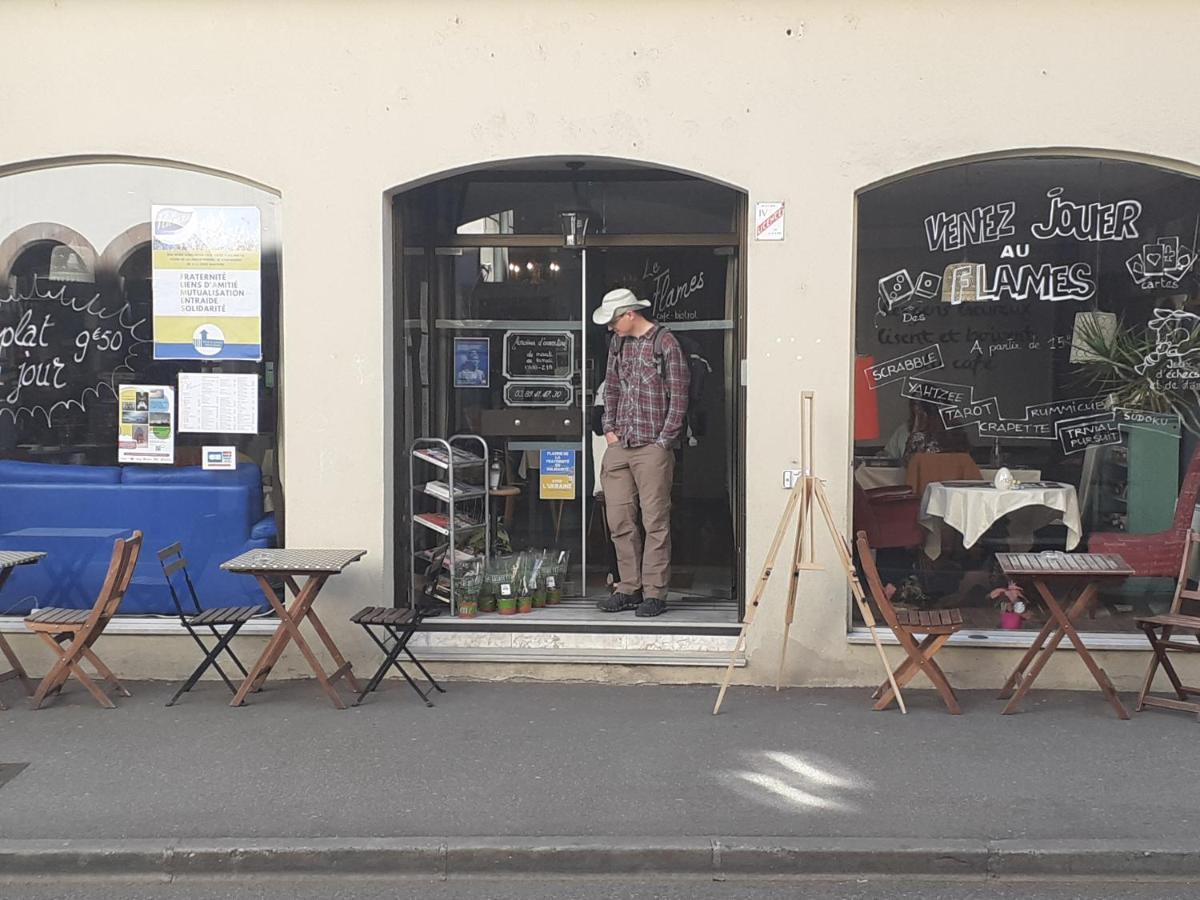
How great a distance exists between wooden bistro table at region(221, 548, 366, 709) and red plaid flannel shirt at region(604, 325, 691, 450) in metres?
1.96

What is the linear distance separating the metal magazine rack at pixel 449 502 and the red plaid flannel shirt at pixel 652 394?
43.4 inches

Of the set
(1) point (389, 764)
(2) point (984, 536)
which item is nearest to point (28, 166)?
(1) point (389, 764)

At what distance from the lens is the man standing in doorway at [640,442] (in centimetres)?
767

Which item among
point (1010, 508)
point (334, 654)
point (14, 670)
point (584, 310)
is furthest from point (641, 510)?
point (14, 670)

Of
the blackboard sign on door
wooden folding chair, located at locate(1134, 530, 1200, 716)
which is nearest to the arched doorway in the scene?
the blackboard sign on door

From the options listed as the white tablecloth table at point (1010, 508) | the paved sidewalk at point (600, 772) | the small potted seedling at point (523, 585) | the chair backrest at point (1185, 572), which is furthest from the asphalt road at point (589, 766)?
the white tablecloth table at point (1010, 508)

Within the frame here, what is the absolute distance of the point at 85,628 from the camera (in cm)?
654

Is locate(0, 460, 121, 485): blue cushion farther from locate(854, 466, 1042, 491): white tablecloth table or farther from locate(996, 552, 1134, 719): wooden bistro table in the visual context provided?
locate(996, 552, 1134, 719): wooden bistro table

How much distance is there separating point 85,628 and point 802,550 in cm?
404

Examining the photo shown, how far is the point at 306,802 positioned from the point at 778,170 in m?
4.28

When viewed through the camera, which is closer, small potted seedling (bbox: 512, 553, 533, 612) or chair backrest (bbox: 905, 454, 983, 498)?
chair backrest (bbox: 905, 454, 983, 498)

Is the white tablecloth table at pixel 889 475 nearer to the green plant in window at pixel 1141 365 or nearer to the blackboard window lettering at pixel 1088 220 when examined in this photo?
the green plant in window at pixel 1141 365

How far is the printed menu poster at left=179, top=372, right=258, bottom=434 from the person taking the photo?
7398 millimetres

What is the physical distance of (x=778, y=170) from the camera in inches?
273
